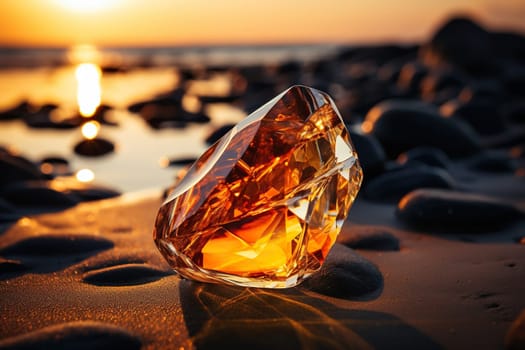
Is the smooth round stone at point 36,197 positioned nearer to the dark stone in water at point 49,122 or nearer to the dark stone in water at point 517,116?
the dark stone in water at point 49,122

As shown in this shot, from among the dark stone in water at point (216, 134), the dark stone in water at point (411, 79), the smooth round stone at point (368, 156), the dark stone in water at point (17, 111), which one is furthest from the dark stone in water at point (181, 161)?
the dark stone in water at point (411, 79)

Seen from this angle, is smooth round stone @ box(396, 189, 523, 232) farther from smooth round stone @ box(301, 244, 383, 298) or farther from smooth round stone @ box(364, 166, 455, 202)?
smooth round stone @ box(301, 244, 383, 298)

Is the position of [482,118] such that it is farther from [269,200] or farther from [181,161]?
[269,200]

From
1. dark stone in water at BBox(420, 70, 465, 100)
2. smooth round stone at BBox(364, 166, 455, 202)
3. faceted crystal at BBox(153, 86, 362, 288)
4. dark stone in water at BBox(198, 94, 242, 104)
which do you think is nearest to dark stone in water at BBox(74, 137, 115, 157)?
smooth round stone at BBox(364, 166, 455, 202)

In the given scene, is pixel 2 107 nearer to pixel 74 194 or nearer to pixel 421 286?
pixel 74 194

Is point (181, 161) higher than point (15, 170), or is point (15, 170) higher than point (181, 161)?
point (15, 170)

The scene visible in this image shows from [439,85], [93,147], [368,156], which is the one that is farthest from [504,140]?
[439,85]

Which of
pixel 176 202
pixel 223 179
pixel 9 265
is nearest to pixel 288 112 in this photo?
pixel 223 179
